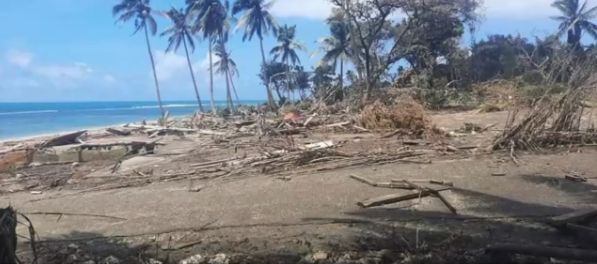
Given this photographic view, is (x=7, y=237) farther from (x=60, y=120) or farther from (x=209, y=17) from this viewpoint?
(x=60, y=120)

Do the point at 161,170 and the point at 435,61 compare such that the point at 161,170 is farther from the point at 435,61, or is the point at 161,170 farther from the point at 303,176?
the point at 435,61

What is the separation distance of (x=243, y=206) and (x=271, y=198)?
0.53 metres

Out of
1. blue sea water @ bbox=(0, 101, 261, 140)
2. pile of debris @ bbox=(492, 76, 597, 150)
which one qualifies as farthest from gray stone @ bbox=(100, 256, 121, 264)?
blue sea water @ bbox=(0, 101, 261, 140)

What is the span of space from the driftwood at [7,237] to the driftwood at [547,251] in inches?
170

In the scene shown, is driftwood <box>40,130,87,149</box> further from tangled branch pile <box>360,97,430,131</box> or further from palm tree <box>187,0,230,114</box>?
palm tree <box>187,0,230,114</box>

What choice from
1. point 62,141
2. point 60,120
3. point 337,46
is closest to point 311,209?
point 62,141

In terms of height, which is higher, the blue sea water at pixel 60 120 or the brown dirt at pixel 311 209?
the brown dirt at pixel 311 209

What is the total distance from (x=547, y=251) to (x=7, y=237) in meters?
4.56

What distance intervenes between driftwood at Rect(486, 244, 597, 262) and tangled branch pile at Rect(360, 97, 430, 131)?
8.10 m

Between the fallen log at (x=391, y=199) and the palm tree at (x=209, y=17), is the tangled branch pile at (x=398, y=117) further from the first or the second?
the palm tree at (x=209, y=17)

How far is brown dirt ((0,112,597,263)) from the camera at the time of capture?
20.4 feet

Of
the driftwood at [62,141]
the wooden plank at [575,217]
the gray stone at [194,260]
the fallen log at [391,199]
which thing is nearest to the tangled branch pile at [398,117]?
the fallen log at [391,199]

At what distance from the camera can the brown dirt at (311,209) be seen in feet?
20.4

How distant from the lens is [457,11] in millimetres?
27266
